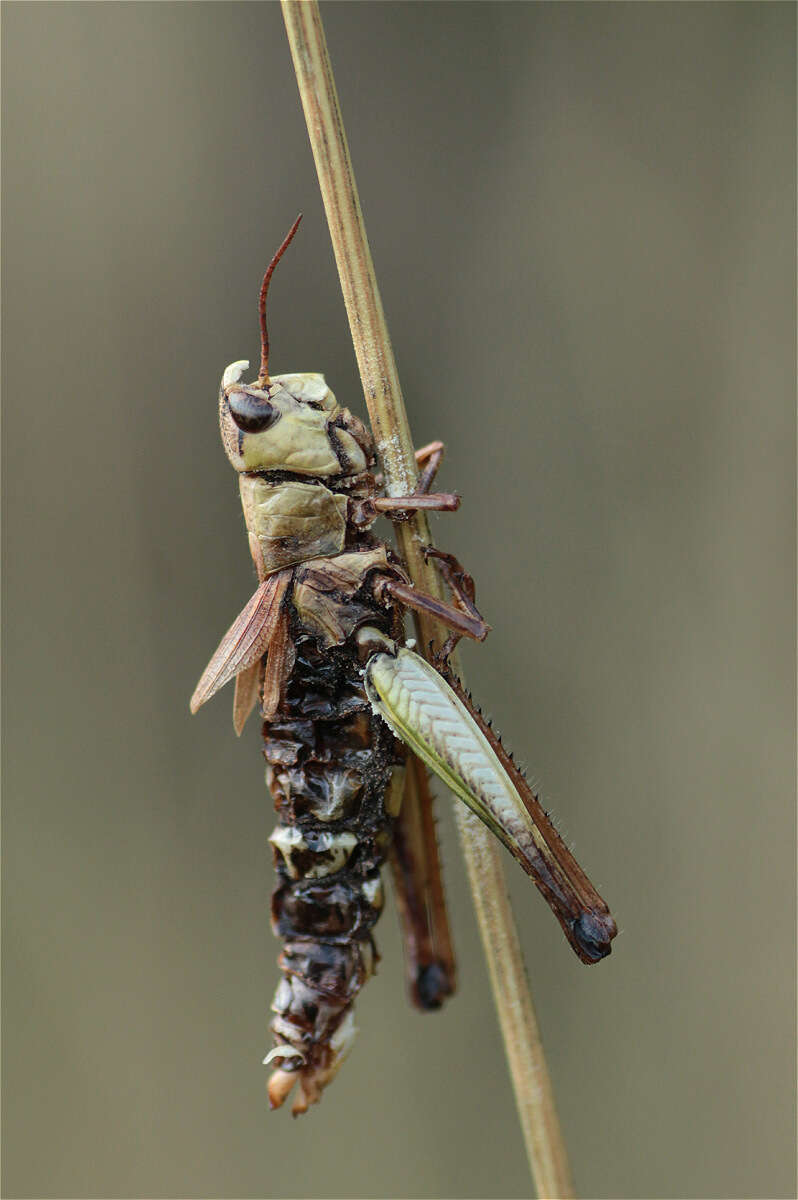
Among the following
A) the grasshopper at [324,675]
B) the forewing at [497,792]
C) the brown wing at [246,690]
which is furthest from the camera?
the brown wing at [246,690]

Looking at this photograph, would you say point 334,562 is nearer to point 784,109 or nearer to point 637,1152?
point 784,109

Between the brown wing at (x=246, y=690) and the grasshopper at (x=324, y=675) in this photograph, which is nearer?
the grasshopper at (x=324, y=675)

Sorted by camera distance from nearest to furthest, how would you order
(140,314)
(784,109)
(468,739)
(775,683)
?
(468,739), (784,109), (775,683), (140,314)

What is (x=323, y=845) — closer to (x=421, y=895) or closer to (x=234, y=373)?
(x=421, y=895)

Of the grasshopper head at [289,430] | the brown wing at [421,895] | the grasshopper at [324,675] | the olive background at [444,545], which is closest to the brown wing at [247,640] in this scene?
the grasshopper at [324,675]

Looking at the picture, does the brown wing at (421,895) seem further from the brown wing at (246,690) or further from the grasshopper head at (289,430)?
the grasshopper head at (289,430)

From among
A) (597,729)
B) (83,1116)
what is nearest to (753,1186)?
(597,729)
